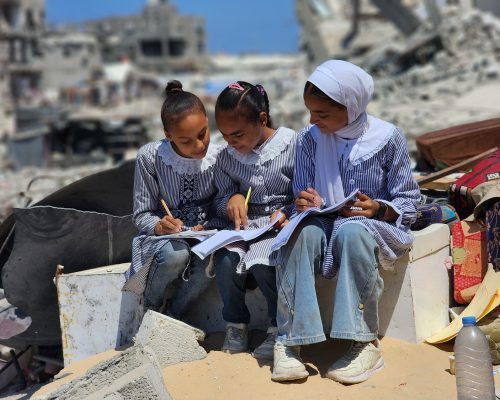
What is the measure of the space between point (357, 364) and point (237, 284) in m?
0.75

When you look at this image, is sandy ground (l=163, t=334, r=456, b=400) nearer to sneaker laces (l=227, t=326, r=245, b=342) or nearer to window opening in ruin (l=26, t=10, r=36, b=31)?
sneaker laces (l=227, t=326, r=245, b=342)

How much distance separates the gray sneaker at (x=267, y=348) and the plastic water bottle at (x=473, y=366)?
0.96 meters

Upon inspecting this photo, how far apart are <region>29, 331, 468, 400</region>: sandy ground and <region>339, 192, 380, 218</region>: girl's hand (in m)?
0.70

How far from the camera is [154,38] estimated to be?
91.4 m

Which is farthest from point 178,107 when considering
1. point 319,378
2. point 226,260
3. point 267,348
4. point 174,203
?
point 319,378

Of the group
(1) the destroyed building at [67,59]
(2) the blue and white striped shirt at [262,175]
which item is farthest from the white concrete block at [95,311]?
(1) the destroyed building at [67,59]

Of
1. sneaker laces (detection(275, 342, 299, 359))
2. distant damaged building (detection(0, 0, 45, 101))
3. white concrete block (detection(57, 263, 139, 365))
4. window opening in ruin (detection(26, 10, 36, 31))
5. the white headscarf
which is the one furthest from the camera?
window opening in ruin (detection(26, 10, 36, 31))

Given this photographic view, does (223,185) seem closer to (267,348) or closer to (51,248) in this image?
(267,348)

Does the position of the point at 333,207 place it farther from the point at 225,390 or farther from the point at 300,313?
the point at 225,390

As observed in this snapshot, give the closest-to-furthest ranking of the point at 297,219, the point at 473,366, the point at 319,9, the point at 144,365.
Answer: the point at 473,366 < the point at 144,365 < the point at 297,219 < the point at 319,9

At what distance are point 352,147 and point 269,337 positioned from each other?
1.05 metres

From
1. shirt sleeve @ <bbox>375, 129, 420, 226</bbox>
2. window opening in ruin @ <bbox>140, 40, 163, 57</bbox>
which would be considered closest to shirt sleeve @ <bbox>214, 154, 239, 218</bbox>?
shirt sleeve @ <bbox>375, 129, 420, 226</bbox>

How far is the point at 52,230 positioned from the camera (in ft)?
16.5

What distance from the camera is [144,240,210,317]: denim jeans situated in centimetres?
418
